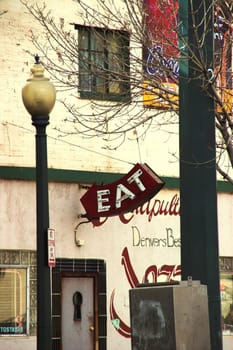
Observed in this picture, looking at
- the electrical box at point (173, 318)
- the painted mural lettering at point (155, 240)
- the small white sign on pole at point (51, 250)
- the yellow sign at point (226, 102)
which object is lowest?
the electrical box at point (173, 318)

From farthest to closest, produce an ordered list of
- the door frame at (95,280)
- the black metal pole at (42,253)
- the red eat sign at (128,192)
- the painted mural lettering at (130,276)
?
1. the painted mural lettering at (130,276)
2. the door frame at (95,280)
3. the red eat sign at (128,192)
4. the black metal pole at (42,253)

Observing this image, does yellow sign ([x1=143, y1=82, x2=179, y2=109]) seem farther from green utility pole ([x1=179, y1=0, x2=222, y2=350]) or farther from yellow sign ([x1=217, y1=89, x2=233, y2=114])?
green utility pole ([x1=179, y1=0, x2=222, y2=350])

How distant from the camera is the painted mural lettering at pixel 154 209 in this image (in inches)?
850

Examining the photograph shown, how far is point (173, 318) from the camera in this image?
378 inches

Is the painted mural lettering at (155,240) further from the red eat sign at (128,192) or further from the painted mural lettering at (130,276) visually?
the red eat sign at (128,192)

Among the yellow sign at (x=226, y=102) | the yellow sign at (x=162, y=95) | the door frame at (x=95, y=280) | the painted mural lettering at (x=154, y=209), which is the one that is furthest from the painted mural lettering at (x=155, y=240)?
the yellow sign at (x=226, y=102)

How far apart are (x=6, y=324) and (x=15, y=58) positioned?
217 inches

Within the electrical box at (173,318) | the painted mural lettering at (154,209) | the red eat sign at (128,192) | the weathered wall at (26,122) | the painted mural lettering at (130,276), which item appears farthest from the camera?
the painted mural lettering at (154,209)

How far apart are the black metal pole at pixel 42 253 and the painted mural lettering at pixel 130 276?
25.3 ft

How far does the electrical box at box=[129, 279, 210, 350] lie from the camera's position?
9602 mm

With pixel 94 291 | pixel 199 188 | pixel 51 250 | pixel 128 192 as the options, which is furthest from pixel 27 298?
pixel 199 188

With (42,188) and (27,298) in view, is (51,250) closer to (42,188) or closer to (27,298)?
(42,188)

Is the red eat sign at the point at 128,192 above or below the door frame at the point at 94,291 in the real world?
above

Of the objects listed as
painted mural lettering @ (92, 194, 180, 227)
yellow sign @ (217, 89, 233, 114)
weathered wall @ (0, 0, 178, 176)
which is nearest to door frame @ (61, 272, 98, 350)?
painted mural lettering @ (92, 194, 180, 227)
